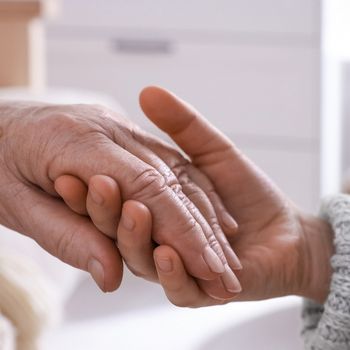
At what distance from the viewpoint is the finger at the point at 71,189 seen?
57 centimetres

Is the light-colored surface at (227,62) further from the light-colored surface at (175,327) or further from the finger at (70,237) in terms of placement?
the finger at (70,237)

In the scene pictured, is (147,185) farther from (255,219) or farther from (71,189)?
(255,219)

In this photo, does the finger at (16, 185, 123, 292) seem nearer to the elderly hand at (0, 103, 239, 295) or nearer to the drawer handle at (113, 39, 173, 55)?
the elderly hand at (0, 103, 239, 295)

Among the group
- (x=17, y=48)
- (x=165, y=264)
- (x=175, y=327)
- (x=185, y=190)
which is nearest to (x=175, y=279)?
(x=165, y=264)

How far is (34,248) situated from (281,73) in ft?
3.79

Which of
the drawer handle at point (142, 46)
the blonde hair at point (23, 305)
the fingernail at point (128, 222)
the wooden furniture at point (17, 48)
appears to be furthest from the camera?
the drawer handle at point (142, 46)

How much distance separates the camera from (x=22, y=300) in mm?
688

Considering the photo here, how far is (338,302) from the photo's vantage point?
27.8 inches

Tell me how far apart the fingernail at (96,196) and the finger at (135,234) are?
2 centimetres

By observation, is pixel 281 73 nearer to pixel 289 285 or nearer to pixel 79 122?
pixel 289 285

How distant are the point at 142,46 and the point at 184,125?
1364mm

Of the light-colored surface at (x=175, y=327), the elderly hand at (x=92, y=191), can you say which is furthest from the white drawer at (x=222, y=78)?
the elderly hand at (x=92, y=191)

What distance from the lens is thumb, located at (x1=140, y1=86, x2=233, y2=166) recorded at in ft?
2.33

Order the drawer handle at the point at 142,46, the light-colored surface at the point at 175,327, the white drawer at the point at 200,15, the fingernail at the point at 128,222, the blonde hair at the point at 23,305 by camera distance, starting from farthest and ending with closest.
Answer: the drawer handle at the point at 142,46 → the white drawer at the point at 200,15 → the light-colored surface at the point at 175,327 → the blonde hair at the point at 23,305 → the fingernail at the point at 128,222
